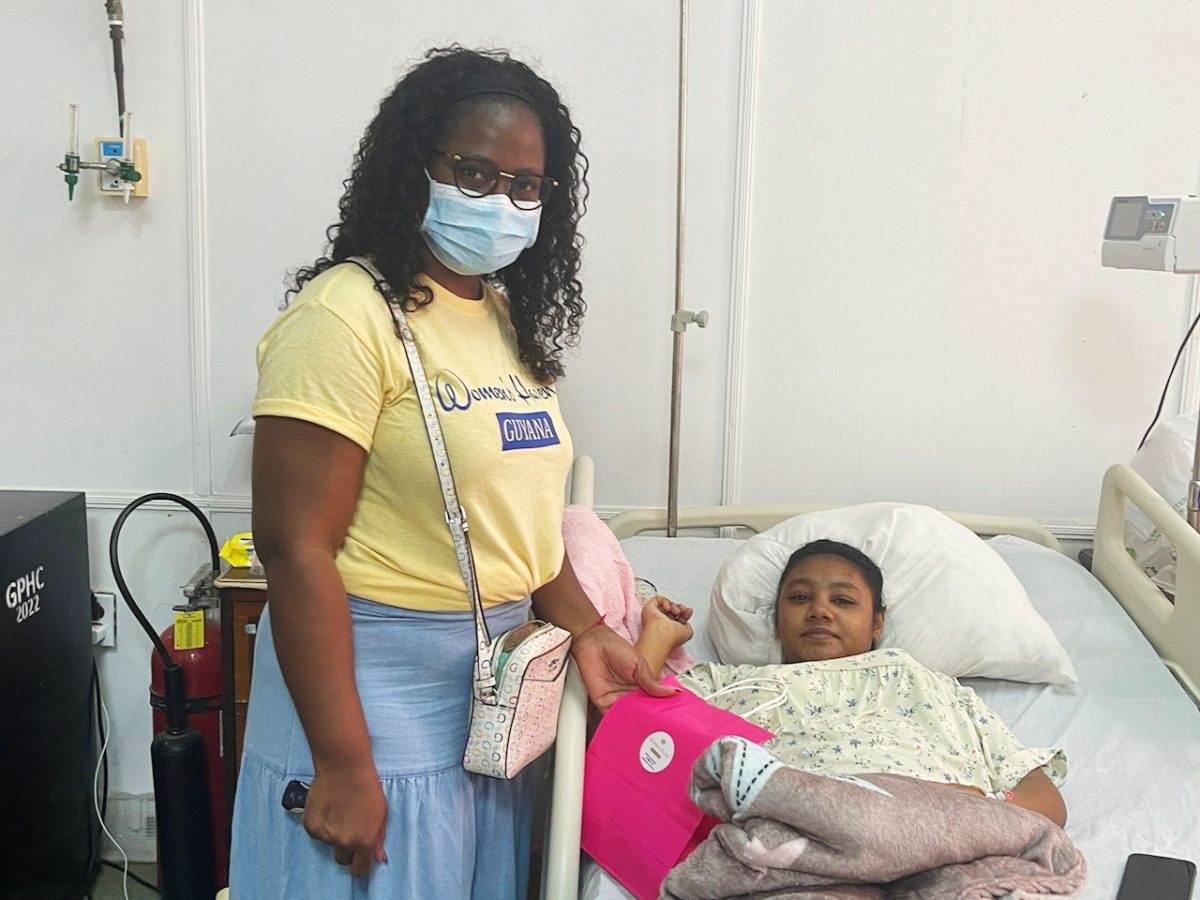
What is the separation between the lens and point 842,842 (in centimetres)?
117

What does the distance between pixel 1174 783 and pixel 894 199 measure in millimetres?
1263

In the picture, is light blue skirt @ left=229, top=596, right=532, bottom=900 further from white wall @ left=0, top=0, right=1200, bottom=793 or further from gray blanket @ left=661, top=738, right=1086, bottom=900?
white wall @ left=0, top=0, right=1200, bottom=793

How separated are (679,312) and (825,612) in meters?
0.69

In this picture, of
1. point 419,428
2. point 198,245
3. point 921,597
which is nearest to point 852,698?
point 921,597

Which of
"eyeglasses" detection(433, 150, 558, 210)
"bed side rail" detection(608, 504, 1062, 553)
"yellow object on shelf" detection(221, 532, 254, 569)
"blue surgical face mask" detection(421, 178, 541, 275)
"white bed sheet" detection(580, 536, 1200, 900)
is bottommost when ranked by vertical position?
"white bed sheet" detection(580, 536, 1200, 900)

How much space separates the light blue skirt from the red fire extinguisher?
101 cm

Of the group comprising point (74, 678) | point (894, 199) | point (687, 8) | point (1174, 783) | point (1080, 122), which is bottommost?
point (74, 678)

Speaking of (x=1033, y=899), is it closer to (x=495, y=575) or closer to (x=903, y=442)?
(x=495, y=575)

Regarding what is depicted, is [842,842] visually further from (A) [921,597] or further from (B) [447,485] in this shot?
(A) [921,597]

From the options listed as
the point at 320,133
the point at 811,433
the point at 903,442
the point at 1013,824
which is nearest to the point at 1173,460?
the point at 903,442

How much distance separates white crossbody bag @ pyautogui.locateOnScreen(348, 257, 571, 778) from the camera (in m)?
1.22

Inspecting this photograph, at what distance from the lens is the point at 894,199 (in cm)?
235

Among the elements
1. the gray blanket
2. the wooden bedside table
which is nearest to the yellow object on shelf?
the wooden bedside table

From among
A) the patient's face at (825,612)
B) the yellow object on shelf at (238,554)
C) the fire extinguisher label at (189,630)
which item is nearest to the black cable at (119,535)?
Result: the fire extinguisher label at (189,630)
